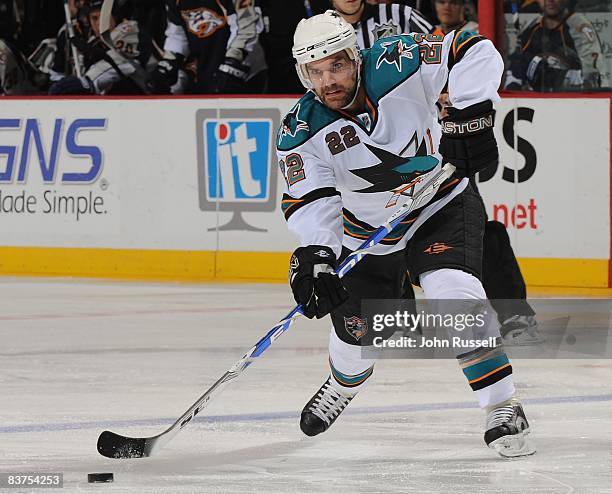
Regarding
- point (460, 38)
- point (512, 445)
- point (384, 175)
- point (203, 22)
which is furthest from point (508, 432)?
point (203, 22)

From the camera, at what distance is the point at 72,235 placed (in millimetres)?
7949

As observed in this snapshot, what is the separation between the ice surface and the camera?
335cm

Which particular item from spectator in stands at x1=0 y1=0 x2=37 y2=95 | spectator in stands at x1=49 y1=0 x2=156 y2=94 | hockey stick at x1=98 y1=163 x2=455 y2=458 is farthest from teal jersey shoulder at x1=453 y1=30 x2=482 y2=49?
spectator in stands at x1=0 y1=0 x2=37 y2=95

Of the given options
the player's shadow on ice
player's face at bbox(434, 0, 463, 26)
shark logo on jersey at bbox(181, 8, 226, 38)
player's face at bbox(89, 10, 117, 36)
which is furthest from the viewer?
player's face at bbox(89, 10, 117, 36)

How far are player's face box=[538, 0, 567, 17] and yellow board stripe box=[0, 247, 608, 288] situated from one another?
5.52 feet

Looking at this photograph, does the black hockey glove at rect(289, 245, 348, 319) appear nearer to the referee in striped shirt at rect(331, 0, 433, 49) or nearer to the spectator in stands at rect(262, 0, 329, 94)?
the referee in striped shirt at rect(331, 0, 433, 49)

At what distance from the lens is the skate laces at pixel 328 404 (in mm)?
3912

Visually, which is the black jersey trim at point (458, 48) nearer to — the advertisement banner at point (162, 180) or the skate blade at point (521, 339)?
the skate blade at point (521, 339)

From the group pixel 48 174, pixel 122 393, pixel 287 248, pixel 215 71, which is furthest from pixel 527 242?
pixel 122 393

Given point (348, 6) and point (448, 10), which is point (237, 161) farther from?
point (448, 10)

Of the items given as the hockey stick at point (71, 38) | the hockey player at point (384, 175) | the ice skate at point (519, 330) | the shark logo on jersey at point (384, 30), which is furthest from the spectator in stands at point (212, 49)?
the hockey player at point (384, 175)

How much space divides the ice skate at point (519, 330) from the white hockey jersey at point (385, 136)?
5.76 feet

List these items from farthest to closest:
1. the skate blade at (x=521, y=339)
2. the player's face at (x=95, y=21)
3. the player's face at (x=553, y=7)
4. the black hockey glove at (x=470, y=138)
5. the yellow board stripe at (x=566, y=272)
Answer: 1. the player's face at (x=95, y=21)
2. the player's face at (x=553, y=7)
3. the yellow board stripe at (x=566, y=272)
4. the skate blade at (x=521, y=339)
5. the black hockey glove at (x=470, y=138)

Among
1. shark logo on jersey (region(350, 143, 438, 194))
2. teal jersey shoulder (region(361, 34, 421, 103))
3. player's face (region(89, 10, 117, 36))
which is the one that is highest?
teal jersey shoulder (region(361, 34, 421, 103))
